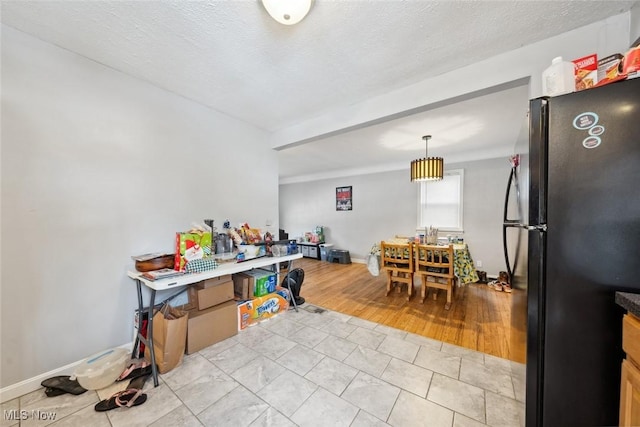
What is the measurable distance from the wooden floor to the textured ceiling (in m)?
1.82

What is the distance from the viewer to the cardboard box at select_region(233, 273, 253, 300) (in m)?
2.35

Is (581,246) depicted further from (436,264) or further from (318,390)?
(436,264)

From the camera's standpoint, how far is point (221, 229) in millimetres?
2574

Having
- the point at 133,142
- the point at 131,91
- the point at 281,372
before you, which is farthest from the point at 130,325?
the point at 131,91

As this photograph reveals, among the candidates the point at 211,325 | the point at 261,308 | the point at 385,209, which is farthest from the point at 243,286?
the point at 385,209

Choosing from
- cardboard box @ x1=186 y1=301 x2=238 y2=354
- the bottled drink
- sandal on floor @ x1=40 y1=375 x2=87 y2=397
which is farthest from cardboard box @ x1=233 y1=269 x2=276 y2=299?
the bottled drink

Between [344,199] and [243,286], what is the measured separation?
3929 mm

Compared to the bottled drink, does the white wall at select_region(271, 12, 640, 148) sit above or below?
above

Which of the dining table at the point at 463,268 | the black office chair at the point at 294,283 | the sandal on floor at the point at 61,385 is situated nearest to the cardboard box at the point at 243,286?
the black office chair at the point at 294,283

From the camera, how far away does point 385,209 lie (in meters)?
5.17

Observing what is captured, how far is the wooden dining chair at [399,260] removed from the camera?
302 centimetres

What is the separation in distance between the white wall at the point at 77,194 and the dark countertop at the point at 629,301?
289cm

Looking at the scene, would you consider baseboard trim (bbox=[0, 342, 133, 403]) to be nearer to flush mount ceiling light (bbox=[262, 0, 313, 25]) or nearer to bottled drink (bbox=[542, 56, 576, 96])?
flush mount ceiling light (bbox=[262, 0, 313, 25])

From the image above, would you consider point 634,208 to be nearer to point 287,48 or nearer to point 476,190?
point 287,48
